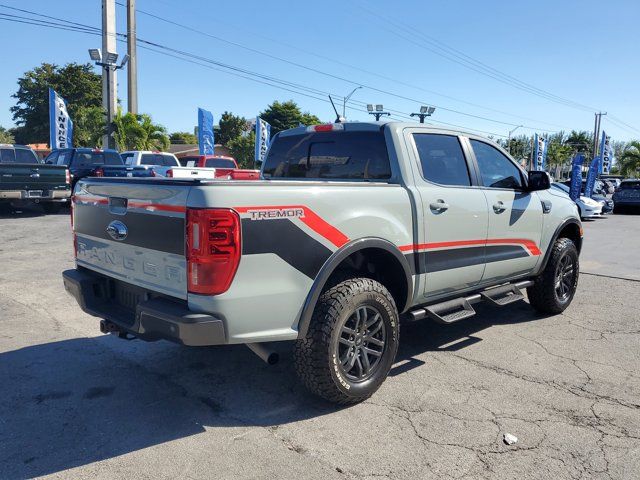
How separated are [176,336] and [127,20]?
29635mm

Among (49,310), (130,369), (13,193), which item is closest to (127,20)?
(13,193)

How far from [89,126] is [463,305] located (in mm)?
51606

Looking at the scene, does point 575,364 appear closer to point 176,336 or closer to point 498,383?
point 498,383

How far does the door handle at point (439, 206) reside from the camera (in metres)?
3.99

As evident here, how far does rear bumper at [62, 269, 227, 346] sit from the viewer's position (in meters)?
2.78

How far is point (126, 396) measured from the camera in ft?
11.8

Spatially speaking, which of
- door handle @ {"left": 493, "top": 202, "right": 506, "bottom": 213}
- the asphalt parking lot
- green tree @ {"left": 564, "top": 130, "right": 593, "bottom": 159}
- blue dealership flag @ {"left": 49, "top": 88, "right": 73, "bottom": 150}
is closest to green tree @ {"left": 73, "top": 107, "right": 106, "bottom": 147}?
blue dealership flag @ {"left": 49, "top": 88, "right": 73, "bottom": 150}

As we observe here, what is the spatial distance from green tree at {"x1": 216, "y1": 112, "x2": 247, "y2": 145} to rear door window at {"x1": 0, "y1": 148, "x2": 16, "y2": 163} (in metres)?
57.2

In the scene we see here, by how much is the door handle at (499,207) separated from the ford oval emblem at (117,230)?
314cm

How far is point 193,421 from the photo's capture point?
3.27 m

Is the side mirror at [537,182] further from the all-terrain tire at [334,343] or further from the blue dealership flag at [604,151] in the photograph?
the blue dealership flag at [604,151]

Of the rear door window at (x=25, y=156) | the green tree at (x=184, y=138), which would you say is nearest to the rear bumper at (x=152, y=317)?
the rear door window at (x=25, y=156)

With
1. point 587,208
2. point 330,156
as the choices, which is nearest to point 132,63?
point 587,208

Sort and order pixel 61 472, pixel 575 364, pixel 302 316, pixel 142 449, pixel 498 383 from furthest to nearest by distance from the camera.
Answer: pixel 575 364 → pixel 498 383 → pixel 302 316 → pixel 142 449 → pixel 61 472
